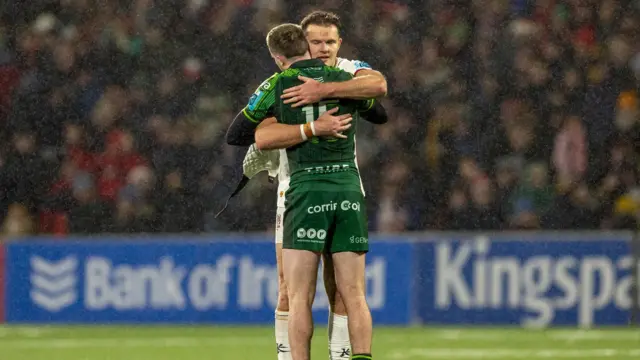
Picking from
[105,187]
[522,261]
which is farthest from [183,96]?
[522,261]

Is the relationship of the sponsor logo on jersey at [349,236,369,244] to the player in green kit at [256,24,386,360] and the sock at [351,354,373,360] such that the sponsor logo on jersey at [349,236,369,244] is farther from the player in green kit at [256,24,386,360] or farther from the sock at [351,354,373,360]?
the sock at [351,354,373,360]

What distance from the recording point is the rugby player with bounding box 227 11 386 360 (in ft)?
20.0

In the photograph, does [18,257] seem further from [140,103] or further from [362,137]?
[362,137]

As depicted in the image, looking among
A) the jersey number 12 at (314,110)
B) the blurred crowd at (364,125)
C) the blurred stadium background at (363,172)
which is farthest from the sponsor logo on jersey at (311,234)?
the blurred crowd at (364,125)

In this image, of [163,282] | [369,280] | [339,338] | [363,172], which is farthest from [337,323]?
[363,172]

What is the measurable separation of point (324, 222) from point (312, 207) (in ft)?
0.29

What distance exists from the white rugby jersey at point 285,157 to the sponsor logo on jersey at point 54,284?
5.56 meters

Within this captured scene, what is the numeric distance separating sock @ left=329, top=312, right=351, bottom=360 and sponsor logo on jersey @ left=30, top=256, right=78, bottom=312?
6183mm

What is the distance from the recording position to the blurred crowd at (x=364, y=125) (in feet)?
43.7

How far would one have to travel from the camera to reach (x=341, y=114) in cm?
620


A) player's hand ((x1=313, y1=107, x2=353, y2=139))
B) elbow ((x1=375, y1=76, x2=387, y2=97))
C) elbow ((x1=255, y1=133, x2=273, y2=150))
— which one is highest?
elbow ((x1=375, y1=76, x2=387, y2=97))

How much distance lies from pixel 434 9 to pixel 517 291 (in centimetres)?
391

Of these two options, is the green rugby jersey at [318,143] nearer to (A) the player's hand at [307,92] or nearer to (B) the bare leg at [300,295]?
(A) the player's hand at [307,92]

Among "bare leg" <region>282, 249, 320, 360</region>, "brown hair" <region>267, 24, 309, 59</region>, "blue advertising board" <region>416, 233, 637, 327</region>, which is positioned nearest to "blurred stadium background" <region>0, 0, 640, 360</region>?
"blue advertising board" <region>416, 233, 637, 327</region>
